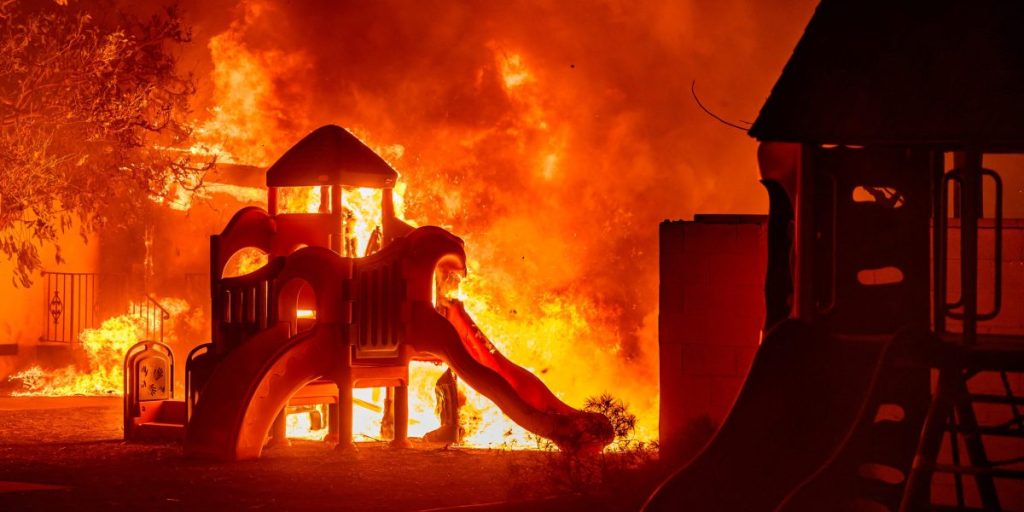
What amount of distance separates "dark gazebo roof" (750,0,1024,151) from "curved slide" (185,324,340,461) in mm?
7405

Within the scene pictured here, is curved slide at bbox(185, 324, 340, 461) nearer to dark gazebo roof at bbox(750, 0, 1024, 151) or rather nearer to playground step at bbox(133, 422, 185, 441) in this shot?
playground step at bbox(133, 422, 185, 441)

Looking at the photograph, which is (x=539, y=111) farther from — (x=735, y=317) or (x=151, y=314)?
(x=735, y=317)

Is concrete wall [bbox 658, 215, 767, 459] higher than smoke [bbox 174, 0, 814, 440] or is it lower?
lower

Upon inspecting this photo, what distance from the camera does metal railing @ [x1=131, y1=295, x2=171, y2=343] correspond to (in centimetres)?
2284

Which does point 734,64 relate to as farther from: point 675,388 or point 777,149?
point 777,149

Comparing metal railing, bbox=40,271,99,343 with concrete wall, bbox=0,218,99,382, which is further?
metal railing, bbox=40,271,99,343

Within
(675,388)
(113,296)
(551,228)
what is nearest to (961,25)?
(675,388)

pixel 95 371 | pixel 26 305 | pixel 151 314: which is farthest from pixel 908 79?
Answer: pixel 151 314

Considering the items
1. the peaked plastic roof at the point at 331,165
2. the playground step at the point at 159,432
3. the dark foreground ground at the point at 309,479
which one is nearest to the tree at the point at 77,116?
the peaked plastic roof at the point at 331,165

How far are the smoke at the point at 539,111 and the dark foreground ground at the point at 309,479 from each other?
6.14 m

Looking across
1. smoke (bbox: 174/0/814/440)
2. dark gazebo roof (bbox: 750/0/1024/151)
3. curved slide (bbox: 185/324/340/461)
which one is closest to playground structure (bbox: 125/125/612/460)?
curved slide (bbox: 185/324/340/461)

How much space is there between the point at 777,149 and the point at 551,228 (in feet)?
40.5

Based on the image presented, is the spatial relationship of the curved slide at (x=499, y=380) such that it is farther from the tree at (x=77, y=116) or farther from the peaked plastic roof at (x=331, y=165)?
the tree at (x=77, y=116)

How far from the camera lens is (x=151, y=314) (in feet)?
78.2
